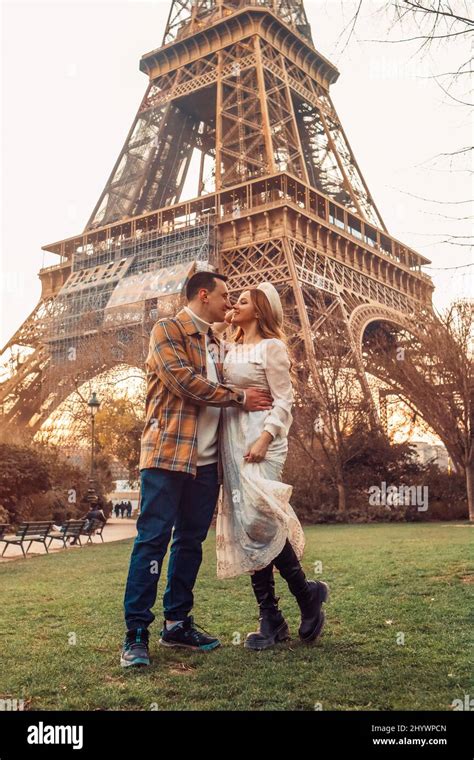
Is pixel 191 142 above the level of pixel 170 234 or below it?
above

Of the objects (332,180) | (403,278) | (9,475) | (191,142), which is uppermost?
(191,142)

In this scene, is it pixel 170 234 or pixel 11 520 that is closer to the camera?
pixel 11 520

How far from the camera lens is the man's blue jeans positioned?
11.3 ft

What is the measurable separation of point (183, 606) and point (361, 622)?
124 centimetres

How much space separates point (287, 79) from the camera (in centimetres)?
3047

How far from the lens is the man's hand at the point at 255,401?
3.61 m

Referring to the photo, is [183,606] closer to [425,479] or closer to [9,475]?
[9,475]

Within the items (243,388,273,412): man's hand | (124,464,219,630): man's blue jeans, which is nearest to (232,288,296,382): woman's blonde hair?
(243,388,273,412): man's hand

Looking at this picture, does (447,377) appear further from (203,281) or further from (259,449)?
(259,449)

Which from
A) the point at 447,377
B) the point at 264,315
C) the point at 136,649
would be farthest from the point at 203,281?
the point at 447,377

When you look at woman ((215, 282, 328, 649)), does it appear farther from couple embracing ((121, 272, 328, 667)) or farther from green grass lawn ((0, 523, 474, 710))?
green grass lawn ((0, 523, 474, 710))

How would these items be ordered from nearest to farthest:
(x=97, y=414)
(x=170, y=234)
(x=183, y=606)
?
1. (x=183, y=606)
2. (x=170, y=234)
3. (x=97, y=414)

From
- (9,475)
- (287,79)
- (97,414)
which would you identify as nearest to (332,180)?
(287,79)

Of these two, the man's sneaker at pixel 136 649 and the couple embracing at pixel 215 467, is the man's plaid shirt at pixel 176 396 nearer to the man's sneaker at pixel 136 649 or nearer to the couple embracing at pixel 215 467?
the couple embracing at pixel 215 467
